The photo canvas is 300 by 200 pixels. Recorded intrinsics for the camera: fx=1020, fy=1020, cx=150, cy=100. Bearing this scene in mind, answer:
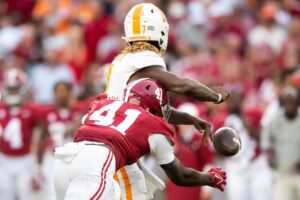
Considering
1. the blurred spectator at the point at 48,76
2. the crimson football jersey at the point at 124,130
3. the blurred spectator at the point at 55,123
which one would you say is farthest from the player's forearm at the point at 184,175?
the blurred spectator at the point at 48,76

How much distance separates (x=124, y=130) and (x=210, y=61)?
7.42 m

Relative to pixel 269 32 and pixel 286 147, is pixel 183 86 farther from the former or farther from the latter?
pixel 269 32

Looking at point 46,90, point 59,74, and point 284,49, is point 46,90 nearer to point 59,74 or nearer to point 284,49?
point 59,74

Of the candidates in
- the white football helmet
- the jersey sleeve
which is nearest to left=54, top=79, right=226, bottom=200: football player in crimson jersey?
the jersey sleeve

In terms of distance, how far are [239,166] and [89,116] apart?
4.87 metres

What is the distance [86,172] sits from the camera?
6.63 metres

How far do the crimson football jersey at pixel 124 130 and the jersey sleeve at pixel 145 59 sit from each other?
28 centimetres

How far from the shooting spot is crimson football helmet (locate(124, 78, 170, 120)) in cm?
685

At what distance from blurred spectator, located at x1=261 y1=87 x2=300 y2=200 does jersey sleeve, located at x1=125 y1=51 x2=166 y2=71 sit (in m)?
4.38

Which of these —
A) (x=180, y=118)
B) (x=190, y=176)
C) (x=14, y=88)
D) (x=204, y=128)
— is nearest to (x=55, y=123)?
(x=14, y=88)

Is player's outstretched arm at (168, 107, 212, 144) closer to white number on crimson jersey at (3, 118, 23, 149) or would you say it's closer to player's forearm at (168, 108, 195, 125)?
player's forearm at (168, 108, 195, 125)

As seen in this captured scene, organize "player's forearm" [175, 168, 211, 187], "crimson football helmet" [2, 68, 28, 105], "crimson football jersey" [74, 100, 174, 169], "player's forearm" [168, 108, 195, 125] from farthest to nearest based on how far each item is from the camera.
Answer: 1. "crimson football helmet" [2, 68, 28, 105]
2. "player's forearm" [168, 108, 195, 125]
3. "player's forearm" [175, 168, 211, 187]
4. "crimson football jersey" [74, 100, 174, 169]

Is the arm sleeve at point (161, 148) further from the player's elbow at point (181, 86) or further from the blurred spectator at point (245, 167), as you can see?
the blurred spectator at point (245, 167)

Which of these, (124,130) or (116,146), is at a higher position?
(124,130)
